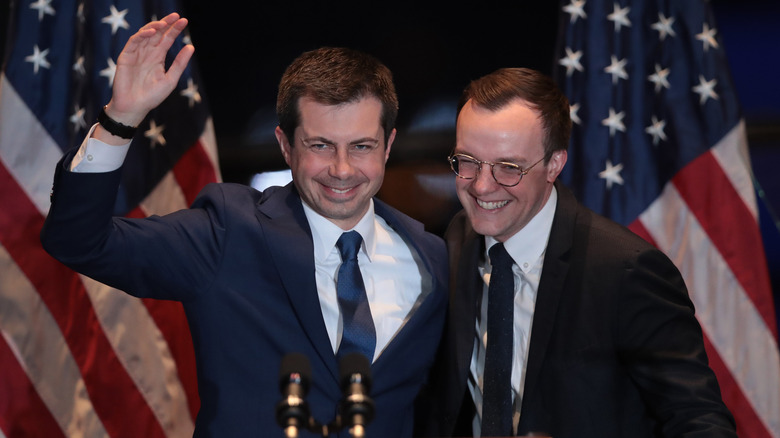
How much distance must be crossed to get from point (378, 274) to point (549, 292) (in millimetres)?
457

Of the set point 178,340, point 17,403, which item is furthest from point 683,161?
point 17,403

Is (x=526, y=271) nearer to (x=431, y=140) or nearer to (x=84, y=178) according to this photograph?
(x=84, y=178)

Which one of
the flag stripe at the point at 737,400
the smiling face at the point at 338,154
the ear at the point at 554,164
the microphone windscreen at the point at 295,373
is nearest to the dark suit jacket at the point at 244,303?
the smiling face at the point at 338,154

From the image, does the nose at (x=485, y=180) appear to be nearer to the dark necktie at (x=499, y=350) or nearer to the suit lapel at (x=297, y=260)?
the dark necktie at (x=499, y=350)

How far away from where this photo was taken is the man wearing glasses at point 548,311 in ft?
6.57

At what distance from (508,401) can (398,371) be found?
29 centimetres

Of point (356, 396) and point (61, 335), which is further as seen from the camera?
point (61, 335)

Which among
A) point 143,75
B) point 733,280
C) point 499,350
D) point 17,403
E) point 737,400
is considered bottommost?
point 737,400

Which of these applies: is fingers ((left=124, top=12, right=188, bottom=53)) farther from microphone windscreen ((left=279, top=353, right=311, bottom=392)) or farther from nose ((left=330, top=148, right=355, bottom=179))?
microphone windscreen ((left=279, top=353, right=311, bottom=392))

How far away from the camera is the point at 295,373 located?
4.31ft

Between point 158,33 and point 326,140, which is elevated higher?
point 158,33

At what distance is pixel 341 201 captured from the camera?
2117mm

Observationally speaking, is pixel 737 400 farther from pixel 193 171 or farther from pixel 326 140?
pixel 193 171

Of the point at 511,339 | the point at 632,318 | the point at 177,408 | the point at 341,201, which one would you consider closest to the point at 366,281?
the point at 341,201
